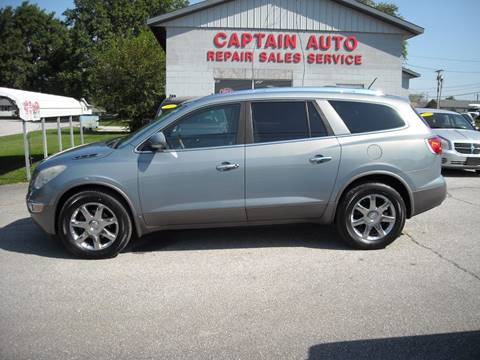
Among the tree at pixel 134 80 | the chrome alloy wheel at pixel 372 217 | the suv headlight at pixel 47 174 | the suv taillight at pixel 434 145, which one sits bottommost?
the chrome alloy wheel at pixel 372 217

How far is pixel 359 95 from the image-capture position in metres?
5.17

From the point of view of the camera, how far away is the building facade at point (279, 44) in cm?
1602

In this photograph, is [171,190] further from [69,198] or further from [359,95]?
[359,95]

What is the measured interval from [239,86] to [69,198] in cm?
1272

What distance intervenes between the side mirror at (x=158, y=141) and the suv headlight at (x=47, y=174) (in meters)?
0.99

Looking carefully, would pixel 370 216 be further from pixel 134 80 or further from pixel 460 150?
pixel 134 80

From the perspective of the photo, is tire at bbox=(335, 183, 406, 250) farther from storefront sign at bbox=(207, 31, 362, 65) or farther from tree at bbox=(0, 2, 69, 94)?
tree at bbox=(0, 2, 69, 94)

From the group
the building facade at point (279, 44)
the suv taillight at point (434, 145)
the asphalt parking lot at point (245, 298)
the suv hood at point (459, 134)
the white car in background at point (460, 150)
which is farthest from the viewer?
the building facade at point (279, 44)

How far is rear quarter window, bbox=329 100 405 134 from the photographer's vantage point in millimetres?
5070

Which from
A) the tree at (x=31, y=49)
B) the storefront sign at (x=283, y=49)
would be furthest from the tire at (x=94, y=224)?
the tree at (x=31, y=49)

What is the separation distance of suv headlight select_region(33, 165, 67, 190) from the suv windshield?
9.70 m

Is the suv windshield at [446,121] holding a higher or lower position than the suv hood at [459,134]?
higher

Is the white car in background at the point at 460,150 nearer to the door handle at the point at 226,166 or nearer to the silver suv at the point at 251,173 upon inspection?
the silver suv at the point at 251,173

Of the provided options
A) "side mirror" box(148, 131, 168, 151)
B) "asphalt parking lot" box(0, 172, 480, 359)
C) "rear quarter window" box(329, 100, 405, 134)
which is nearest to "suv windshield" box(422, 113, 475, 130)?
"asphalt parking lot" box(0, 172, 480, 359)
